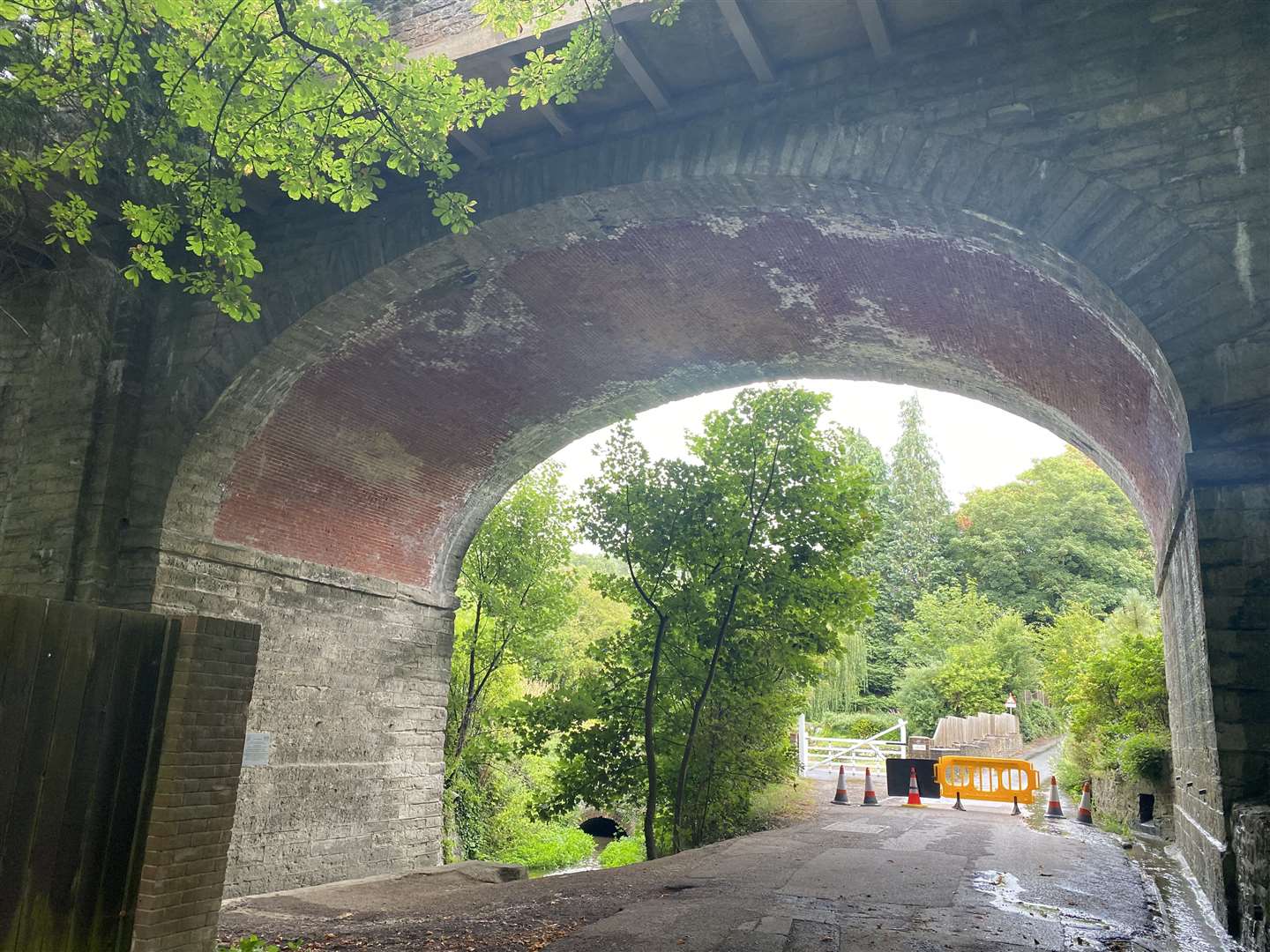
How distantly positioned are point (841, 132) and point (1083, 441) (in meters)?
3.97

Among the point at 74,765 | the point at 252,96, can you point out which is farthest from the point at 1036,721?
the point at 74,765

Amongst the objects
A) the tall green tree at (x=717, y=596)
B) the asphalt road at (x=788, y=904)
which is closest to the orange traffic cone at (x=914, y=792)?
the tall green tree at (x=717, y=596)

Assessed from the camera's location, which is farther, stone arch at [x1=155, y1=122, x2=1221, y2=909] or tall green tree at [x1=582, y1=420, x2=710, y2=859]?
tall green tree at [x1=582, y1=420, x2=710, y2=859]

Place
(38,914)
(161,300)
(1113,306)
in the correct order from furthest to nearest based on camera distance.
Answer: (161,300) → (1113,306) → (38,914)

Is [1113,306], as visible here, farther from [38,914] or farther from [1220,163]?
[38,914]

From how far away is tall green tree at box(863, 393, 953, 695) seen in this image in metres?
38.5

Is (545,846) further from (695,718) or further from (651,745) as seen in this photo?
(695,718)

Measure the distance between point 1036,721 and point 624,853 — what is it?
65.3ft

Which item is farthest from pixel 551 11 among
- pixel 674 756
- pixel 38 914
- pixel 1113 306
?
pixel 674 756

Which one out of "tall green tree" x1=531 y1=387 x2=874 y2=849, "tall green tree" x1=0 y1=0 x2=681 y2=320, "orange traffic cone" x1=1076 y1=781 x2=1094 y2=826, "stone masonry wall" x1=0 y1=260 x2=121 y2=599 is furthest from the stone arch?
"orange traffic cone" x1=1076 y1=781 x2=1094 y2=826

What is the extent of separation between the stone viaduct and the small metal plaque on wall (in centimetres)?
13

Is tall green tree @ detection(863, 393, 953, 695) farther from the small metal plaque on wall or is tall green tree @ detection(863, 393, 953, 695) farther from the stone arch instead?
the small metal plaque on wall

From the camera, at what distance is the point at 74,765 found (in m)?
3.76

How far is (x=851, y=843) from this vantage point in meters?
8.42
